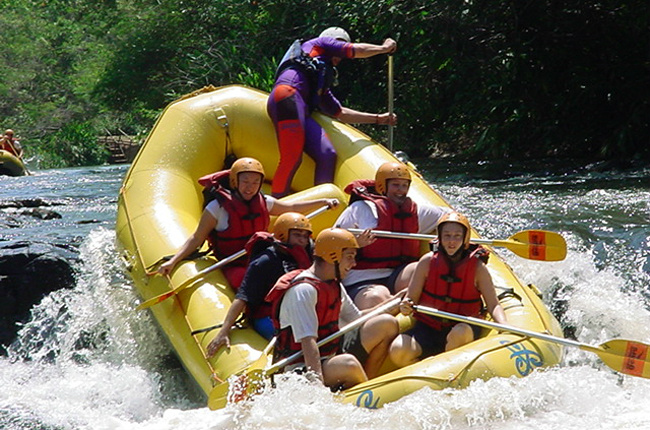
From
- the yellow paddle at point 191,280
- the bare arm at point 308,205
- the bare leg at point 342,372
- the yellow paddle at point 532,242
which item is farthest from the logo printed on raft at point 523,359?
the bare arm at point 308,205

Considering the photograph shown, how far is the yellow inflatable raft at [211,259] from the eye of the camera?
3.95m

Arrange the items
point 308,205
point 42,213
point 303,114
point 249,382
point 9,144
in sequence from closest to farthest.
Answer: point 249,382
point 308,205
point 303,114
point 42,213
point 9,144

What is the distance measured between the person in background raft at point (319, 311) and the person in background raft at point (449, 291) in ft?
0.97

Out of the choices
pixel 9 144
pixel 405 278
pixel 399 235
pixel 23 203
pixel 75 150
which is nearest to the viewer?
pixel 405 278

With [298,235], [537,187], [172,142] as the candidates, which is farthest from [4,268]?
[537,187]

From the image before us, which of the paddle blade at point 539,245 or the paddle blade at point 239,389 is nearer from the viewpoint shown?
the paddle blade at point 239,389

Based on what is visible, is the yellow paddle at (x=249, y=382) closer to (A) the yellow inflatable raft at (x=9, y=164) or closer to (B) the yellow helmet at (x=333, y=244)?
(B) the yellow helmet at (x=333, y=244)

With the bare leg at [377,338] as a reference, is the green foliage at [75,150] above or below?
below

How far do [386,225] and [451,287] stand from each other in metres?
0.68

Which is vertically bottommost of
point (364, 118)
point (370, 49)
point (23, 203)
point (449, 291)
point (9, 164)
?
point (9, 164)

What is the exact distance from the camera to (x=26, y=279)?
244 inches

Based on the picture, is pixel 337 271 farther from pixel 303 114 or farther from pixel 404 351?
pixel 303 114

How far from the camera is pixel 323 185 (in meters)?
5.58

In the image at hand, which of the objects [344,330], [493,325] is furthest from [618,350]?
[344,330]
